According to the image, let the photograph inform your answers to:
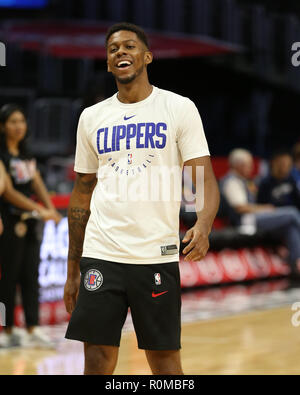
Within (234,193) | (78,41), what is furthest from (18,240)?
(78,41)

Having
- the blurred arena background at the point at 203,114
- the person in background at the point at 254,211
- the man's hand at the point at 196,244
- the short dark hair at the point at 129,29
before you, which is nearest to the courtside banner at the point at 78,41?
the blurred arena background at the point at 203,114

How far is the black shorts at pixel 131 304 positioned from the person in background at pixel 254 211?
249 inches

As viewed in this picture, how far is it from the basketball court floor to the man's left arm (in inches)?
86.1

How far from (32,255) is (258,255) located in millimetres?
4940

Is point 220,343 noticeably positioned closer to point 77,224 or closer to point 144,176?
point 77,224

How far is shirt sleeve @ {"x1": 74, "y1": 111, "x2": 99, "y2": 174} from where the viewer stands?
11.5 feet

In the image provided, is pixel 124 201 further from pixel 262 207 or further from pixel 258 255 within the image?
pixel 258 255

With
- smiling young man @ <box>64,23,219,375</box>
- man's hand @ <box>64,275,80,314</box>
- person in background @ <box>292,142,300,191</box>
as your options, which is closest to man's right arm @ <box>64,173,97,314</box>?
man's hand @ <box>64,275,80,314</box>

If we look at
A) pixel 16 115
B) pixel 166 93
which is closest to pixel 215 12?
pixel 16 115

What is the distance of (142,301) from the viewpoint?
11.0ft

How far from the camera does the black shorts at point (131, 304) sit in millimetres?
3328

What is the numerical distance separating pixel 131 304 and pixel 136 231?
0.30 metres

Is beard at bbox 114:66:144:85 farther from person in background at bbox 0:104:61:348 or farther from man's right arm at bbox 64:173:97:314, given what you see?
person in background at bbox 0:104:61:348

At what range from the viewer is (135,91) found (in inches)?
A: 135
